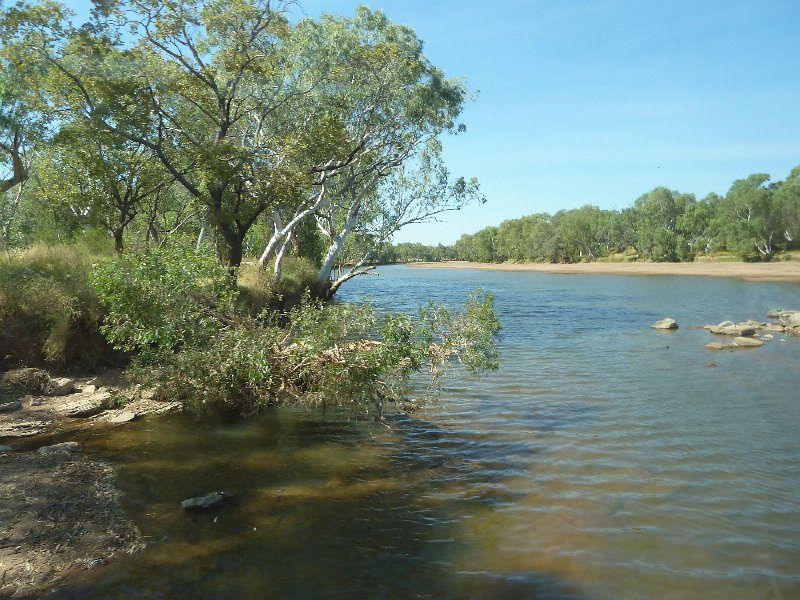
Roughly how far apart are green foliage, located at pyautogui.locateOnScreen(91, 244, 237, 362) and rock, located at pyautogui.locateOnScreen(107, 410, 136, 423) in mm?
1128

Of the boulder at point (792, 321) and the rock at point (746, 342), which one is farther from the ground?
the boulder at point (792, 321)

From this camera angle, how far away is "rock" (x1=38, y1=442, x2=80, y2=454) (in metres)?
9.14

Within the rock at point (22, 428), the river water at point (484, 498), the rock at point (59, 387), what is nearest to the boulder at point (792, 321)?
the river water at point (484, 498)

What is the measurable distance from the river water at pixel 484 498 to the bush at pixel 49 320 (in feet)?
12.1

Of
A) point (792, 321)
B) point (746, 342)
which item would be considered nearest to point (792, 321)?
point (792, 321)

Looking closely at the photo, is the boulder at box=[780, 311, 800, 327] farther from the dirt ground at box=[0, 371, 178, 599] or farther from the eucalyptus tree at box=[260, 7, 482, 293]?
the dirt ground at box=[0, 371, 178, 599]

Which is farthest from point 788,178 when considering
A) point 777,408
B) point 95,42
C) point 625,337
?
point 95,42

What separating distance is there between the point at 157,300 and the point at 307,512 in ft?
20.4

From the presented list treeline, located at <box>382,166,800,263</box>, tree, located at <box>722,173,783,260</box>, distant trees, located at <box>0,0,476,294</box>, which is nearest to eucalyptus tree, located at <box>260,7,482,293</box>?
distant trees, located at <box>0,0,476,294</box>

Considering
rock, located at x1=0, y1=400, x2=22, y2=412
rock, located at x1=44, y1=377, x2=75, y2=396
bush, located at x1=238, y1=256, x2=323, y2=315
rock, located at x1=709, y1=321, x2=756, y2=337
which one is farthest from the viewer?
rock, located at x1=709, y1=321, x2=756, y2=337

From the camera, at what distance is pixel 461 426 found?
39.2ft

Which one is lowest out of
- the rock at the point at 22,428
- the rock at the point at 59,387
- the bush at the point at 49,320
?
the rock at the point at 22,428

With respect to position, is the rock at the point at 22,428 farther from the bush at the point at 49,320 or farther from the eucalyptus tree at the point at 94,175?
the eucalyptus tree at the point at 94,175

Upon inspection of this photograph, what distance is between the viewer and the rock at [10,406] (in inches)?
437
